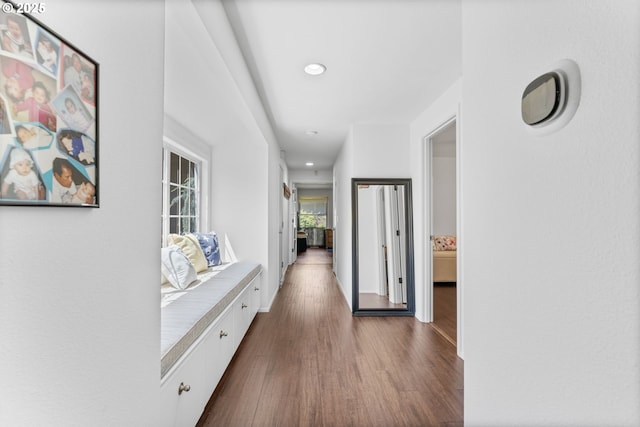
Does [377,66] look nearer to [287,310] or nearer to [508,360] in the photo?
[508,360]

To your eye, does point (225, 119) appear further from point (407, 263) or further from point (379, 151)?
point (407, 263)

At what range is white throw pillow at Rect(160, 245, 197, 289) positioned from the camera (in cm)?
240

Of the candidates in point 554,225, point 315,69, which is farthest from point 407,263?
point 554,225

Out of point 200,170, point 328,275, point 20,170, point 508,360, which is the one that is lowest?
point 328,275

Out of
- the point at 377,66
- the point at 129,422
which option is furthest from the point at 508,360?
the point at 377,66

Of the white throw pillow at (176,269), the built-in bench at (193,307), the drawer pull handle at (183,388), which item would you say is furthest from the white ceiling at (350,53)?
the drawer pull handle at (183,388)

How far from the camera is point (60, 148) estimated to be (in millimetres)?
671

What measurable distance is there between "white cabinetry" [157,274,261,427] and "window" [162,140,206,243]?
3.96 ft

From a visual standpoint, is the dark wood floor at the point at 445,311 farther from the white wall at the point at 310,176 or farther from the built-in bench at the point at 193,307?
the white wall at the point at 310,176

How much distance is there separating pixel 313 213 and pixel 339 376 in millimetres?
9459

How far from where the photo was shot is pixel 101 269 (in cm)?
80

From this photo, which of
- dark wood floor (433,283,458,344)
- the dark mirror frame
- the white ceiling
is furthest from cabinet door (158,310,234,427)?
dark wood floor (433,283,458,344)

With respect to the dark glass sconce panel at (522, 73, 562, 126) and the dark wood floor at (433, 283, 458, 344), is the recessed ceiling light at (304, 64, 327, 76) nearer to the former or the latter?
the dark glass sconce panel at (522, 73, 562, 126)

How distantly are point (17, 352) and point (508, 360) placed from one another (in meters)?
1.25
